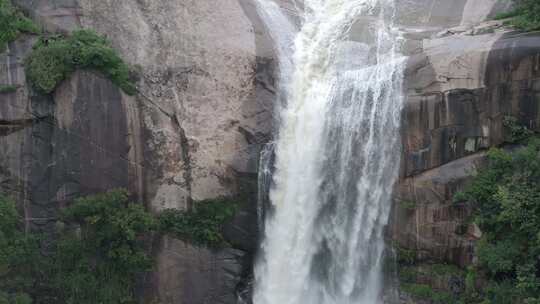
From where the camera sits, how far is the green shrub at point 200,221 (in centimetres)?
1947

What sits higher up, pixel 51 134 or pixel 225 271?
pixel 51 134

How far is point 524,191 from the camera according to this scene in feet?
50.8

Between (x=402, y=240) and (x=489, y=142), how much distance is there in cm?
371

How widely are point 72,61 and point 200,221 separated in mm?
6534

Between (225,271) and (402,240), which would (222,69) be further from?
(402,240)

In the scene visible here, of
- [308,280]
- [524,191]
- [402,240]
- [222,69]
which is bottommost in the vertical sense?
[308,280]

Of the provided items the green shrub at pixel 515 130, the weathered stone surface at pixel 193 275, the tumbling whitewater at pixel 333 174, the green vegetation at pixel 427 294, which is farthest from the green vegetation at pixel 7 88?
the green shrub at pixel 515 130

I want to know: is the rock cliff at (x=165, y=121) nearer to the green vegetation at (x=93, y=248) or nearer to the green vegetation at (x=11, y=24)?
the green vegetation at (x=11, y=24)

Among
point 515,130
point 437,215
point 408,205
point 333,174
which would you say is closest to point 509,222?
point 437,215

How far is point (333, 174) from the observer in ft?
60.6

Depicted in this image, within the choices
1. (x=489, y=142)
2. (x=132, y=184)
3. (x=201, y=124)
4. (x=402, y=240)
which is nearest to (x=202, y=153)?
(x=201, y=124)

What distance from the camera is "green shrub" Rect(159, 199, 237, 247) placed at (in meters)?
19.5

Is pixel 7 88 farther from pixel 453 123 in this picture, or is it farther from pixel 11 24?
pixel 453 123

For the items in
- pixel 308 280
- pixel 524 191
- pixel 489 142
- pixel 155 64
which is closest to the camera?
pixel 524 191
